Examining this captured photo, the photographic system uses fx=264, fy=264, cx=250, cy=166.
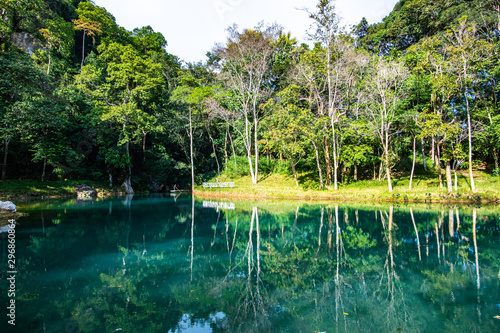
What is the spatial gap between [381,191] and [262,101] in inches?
621

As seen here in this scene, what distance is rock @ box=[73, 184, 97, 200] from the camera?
23312mm

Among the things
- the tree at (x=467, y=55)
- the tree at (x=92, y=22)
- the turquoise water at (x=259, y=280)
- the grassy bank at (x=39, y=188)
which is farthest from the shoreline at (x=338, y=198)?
the tree at (x=92, y=22)

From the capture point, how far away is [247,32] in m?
23.1

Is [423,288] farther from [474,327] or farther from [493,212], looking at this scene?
[493,212]

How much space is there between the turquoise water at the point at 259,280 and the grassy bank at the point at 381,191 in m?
7.74

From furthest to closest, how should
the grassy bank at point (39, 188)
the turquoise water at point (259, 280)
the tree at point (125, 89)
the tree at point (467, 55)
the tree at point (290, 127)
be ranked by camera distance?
the tree at point (125, 89)
the tree at point (290, 127)
the grassy bank at point (39, 188)
the tree at point (467, 55)
the turquoise water at point (259, 280)

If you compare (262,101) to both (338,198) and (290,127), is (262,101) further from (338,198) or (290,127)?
(338,198)

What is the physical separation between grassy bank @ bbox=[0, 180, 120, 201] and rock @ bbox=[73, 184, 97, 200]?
360 mm

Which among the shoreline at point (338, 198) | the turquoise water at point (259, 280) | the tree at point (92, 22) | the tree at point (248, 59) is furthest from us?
the tree at point (92, 22)

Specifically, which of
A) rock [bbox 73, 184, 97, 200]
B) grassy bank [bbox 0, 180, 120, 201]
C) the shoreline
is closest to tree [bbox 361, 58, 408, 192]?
the shoreline

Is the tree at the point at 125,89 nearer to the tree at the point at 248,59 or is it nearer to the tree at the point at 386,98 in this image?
the tree at the point at 248,59

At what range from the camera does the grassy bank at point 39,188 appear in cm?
1917

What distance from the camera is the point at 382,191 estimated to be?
1786cm

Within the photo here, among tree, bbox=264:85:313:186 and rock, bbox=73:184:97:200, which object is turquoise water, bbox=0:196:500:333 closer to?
tree, bbox=264:85:313:186
